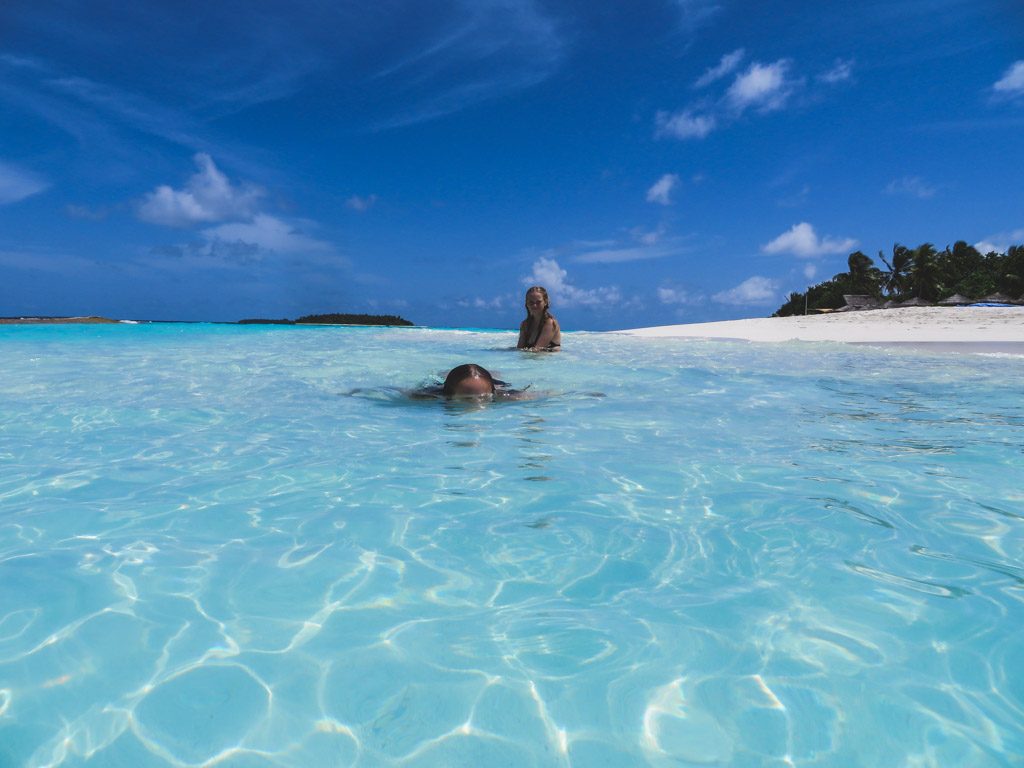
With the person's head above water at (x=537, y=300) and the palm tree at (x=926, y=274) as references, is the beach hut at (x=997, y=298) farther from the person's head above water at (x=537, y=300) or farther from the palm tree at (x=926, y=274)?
the person's head above water at (x=537, y=300)

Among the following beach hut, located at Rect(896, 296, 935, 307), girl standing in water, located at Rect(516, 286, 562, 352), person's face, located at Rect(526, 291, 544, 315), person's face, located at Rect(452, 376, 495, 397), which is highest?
beach hut, located at Rect(896, 296, 935, 307)

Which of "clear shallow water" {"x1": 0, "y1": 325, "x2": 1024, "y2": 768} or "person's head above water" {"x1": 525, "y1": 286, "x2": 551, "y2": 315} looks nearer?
"clear shallow water" {"x1": 0, "y1": 325, "x2": 1024, "y2": 768}

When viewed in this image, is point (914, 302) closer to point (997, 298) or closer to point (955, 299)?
point (955, 299)

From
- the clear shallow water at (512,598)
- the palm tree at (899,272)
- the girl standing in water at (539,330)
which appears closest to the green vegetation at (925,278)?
the palm tree at (899,272)

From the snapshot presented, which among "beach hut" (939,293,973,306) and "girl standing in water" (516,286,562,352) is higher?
"beach hut" (939,293,973,306)

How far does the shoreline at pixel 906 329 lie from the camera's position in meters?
17.5

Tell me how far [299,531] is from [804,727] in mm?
2268

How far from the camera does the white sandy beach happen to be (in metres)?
18.1

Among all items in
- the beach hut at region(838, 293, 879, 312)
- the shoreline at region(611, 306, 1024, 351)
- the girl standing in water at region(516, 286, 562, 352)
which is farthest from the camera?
the beach hut at region(838, 293, 879, 312)

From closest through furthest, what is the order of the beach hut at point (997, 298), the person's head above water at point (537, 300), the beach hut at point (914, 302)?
the person's head above water at point (537, 300), the beach hut at point (997, 298), the beach hut at point (914, 302)

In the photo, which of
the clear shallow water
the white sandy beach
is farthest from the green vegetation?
the clear shallow water

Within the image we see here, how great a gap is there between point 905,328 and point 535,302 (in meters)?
16.9

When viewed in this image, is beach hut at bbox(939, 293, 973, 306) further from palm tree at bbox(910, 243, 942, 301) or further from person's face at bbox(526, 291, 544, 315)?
person's face at bbox(526, 291, 544, 315)

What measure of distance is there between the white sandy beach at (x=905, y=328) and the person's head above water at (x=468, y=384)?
15.2m
